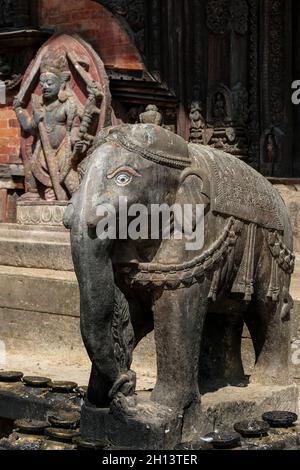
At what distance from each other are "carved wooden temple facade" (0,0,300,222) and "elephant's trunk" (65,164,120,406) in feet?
17.5

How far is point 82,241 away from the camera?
5109 millimetres

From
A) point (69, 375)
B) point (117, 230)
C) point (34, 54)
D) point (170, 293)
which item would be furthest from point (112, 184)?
point (34, 54)

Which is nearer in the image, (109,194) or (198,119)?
(109,194)

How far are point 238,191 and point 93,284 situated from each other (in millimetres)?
918

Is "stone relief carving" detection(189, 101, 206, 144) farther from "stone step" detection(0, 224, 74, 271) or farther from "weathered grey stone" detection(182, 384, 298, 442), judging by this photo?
"weathered grey stone" detection(182, 384, 298, 442)

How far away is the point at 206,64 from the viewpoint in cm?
1061

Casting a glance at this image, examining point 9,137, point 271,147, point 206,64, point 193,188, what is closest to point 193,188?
point 193,188

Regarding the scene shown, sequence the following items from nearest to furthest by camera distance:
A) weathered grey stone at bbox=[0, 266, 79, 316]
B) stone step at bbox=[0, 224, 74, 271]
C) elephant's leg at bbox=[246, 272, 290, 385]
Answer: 1. elephant's leg at bbox=[246, 272, 290, 385]
2. weathered grey stone at bbox=[0, 266, 79, 316]
3. stone step at bbox=[0, 224, 74, 271]

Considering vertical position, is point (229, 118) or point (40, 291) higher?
point (229, 118)

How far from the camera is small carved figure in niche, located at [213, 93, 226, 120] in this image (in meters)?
10.5

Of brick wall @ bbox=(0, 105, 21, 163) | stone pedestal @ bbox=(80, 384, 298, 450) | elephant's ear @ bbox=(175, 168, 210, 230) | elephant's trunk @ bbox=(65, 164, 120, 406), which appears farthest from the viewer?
brick wall @ bbox=(0, 105, 21, 163)

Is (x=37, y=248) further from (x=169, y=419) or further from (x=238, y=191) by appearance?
(x=169, y=419)

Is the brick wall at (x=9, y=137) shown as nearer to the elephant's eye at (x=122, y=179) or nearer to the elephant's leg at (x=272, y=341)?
the elephant's leg at (x=272, y=341)

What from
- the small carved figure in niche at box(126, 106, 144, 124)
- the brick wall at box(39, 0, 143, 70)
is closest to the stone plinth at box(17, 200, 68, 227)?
the small carved figure in niche at box(126, 106, 144, 124)
